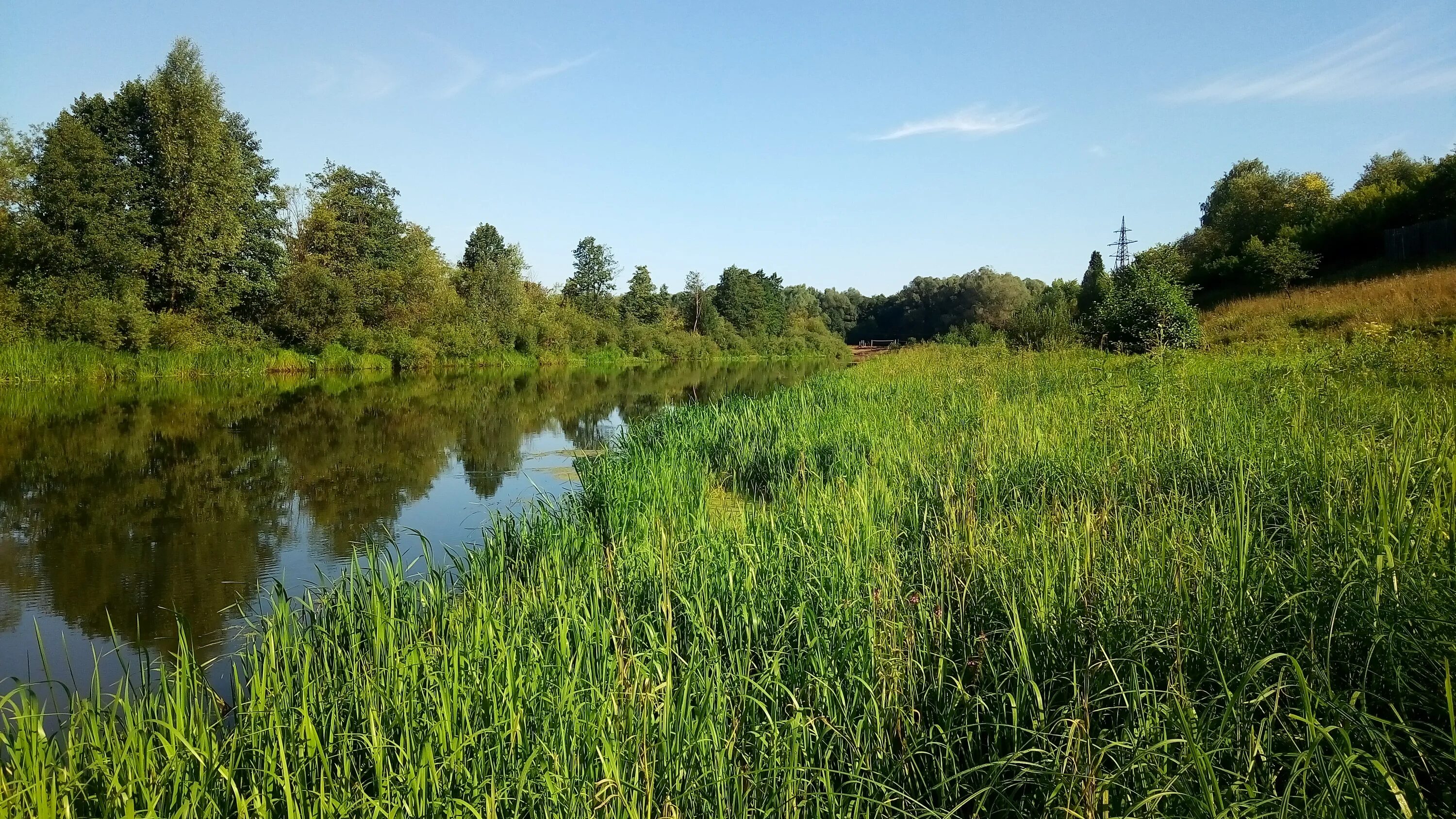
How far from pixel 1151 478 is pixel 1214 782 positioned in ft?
11.7

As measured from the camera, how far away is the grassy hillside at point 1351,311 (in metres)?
14.4

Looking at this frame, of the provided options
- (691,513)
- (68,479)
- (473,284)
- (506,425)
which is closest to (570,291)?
(473,284)

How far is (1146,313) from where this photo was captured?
14914 millimetres

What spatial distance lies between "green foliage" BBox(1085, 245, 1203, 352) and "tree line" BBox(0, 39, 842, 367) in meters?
28.4

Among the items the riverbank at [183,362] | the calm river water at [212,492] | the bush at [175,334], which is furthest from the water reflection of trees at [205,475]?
the bush at [175,334]

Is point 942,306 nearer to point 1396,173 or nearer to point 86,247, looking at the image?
point 1396,173

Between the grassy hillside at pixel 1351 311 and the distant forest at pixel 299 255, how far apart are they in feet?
6.96

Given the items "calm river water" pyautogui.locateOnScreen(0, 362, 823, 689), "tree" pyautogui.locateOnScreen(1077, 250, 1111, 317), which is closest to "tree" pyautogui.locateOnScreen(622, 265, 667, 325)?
"tree" pyautogui.locateOnScreen(1077, 250, 1111, 317)

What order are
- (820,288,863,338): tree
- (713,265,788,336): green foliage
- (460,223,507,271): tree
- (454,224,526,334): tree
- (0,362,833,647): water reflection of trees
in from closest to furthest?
1. (0,362,833,647): water reflection of trees
2. (454,224,526,334): tree
3. (460,223,507,271): tree
4. (713,265,788,336): green foliage
5. (820,288,863,338): tree

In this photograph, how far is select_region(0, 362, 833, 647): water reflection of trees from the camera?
574cm

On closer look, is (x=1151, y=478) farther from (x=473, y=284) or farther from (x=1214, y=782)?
(x=473, y=284)

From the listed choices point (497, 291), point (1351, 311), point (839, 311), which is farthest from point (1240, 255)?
point (839, 311)

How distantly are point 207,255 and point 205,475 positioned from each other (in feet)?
72.8

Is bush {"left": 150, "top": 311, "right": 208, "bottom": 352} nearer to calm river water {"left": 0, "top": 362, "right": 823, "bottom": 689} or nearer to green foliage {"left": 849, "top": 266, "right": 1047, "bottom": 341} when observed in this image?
calm river water {"left": 0, "top": 362, "right": 823, "bottom": 689}
